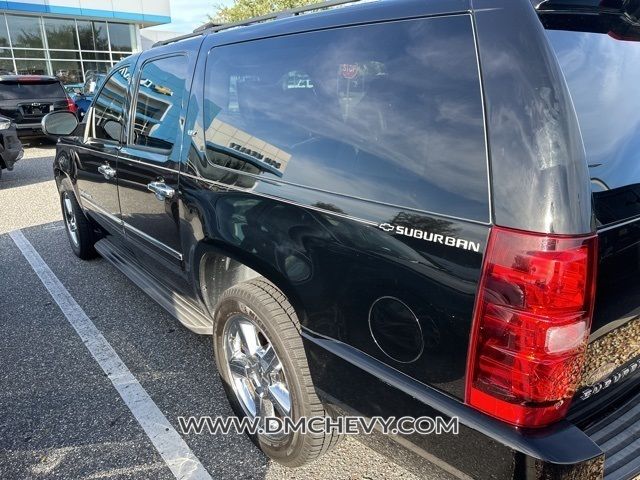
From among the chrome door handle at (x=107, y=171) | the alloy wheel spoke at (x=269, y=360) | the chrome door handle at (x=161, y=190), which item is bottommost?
the alloy wheel spoke at (x=269, y=360)

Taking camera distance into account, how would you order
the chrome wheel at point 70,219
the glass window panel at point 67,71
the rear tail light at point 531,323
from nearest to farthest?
the rear tail light at point 531,323 < the chrome wheel at point 70,219 < the glass window panel at point 67,71

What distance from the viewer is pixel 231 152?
7.49 feet

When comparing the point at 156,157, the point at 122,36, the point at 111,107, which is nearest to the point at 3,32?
the point at 122,36

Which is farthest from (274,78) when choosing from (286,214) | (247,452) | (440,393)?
(247,452)

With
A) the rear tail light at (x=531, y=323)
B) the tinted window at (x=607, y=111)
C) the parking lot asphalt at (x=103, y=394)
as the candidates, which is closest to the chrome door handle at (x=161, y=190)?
the parking lot asphalt at (x=103, y=394)

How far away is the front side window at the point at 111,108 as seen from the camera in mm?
3412

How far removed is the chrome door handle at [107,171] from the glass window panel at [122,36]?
26.5m

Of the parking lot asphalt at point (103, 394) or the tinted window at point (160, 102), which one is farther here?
the tinted window at point (160, 102)

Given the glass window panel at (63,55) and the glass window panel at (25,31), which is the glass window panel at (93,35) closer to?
the glass window panel at (63,55)

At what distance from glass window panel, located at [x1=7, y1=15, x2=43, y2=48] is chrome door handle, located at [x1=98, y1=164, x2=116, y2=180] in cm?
2416

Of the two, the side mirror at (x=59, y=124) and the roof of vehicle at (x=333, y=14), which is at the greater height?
the roof of vehicle at (x=333, y=14)

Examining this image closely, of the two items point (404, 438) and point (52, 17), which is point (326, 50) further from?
point (52, 17)

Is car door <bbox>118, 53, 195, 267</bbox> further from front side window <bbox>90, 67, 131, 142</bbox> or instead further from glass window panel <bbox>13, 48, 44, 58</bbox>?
glass window panel <bbox>13, 48, 44, 58</bbox>

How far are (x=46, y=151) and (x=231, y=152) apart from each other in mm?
13264
